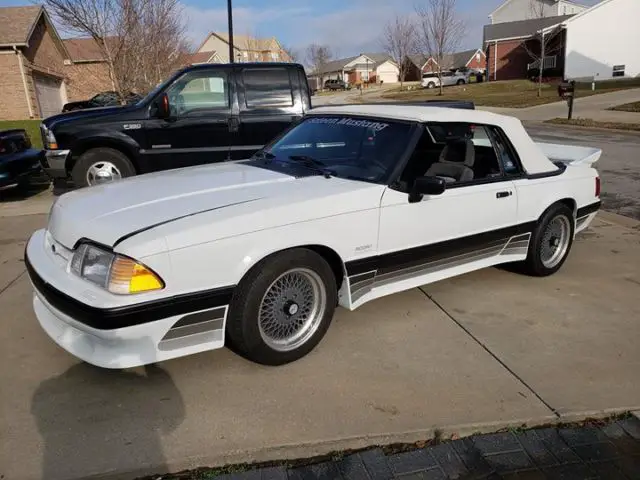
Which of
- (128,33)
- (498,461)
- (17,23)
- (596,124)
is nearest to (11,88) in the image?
(17,23)

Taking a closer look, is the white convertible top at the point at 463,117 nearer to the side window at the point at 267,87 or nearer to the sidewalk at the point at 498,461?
the sidewalk at the point at 498,461

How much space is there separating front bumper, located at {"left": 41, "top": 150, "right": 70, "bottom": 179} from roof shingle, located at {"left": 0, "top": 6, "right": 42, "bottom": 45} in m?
21.2

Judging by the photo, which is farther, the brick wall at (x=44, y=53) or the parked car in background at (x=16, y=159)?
the brick wall at (x=44, y=53)

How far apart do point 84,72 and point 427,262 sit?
28.6 meters

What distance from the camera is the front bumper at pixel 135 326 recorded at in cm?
274

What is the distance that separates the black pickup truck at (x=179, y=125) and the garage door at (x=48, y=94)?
2267 centimetres

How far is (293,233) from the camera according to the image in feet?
10.2

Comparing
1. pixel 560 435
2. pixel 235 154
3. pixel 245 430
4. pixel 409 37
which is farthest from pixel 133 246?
pixel 409 37

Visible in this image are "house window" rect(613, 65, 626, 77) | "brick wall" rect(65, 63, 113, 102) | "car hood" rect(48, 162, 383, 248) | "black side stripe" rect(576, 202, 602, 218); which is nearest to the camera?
"car hood" rect(48, 162, 383, 248)

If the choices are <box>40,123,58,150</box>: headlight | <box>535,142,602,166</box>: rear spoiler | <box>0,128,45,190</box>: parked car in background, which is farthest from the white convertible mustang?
<box>0,128,45,190</box>: parked car in background

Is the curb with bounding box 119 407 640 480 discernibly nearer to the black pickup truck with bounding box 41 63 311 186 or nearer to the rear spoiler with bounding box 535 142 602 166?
the rear spoiler with bounding box 535 142 602 166

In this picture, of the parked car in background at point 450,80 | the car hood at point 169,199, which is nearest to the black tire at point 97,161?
the car hood at point 169,199

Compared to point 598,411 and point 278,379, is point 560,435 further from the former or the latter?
point 278,379

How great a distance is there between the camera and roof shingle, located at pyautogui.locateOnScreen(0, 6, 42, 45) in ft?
81.1
